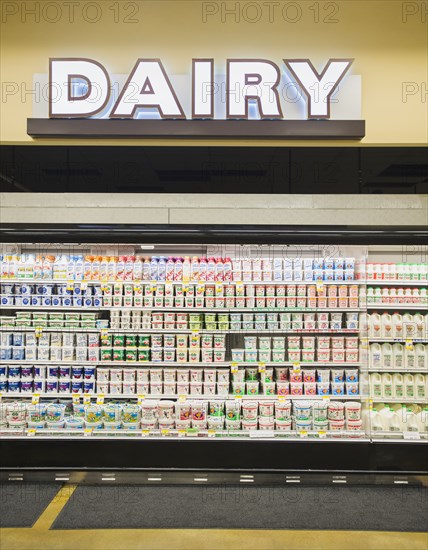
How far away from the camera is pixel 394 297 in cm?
389

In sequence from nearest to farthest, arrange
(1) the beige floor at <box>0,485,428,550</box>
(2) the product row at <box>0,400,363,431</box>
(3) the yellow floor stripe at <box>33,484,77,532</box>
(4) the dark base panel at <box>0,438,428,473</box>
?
1. (1) the beige floor at <box>0,485,428,550</box>
2. (3) the yellow floor stripe at <box>33,484,77,532</box>
3. (4) the dark base panel at <box>0,438,428,473</box>
4. (2) the product row at <box>0,400,363,431</box>

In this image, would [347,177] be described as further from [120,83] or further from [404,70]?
[120,83]

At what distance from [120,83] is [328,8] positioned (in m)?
1.59

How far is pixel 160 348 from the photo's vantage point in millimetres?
3945

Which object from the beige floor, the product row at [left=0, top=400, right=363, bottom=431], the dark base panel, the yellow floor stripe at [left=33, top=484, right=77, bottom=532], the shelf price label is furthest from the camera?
the shelf price label

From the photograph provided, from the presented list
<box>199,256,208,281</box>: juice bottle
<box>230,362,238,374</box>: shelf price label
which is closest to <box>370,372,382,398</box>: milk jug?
<box>230,362,238,374</box>: shelf price label

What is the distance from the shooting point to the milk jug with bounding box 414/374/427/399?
3.92 m

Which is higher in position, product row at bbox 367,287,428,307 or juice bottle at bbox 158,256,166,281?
juice bottle at bbox 158,256,166,281

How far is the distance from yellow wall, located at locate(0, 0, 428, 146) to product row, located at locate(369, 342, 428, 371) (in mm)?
2022

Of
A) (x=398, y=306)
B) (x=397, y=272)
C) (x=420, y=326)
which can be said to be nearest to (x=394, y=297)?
(x=398, y=306)

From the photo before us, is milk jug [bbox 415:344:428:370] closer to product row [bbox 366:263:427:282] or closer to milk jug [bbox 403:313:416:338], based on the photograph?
milk jug [bbox 403:313:416:338]

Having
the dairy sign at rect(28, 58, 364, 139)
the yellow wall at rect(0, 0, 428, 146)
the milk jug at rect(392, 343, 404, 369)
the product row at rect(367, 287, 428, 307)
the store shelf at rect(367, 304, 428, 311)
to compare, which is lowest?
the milk jug at rect(392, 343, 404, 369)

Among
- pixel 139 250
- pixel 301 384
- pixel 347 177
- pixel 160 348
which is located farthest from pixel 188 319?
pixel 347 177

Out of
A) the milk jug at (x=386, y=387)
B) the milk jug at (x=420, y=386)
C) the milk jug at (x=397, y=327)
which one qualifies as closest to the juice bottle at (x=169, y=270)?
the milk jug at (x=397, y=327)
